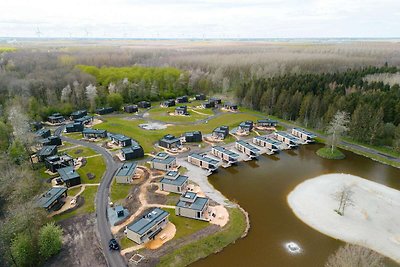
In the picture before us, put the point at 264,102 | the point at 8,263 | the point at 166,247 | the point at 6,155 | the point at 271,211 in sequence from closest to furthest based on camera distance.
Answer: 1. the point at 8,263
2. the point at 166,247
3. the point at 271,211
4. the point at 6,155
5. the point at 264,102

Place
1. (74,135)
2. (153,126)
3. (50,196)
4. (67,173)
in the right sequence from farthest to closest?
(153,126), (74,135), (67,173), (50,196)

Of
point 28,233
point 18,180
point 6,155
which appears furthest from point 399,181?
point 6,155

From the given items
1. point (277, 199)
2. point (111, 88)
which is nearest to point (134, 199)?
point (277, 199)

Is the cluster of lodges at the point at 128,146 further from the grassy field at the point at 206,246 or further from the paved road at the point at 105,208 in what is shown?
the grassy field at the point at 206,246

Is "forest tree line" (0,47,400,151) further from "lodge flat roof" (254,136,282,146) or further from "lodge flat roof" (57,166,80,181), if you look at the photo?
"lodge flat roof" (57,166,80,181)

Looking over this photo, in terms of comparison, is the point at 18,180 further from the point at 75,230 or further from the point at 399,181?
the point at 399,181

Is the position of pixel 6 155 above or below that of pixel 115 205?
above

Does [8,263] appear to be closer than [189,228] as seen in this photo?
Yes

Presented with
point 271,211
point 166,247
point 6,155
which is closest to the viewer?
point 166,247

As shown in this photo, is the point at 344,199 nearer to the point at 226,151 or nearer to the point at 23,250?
the point at 226,151
